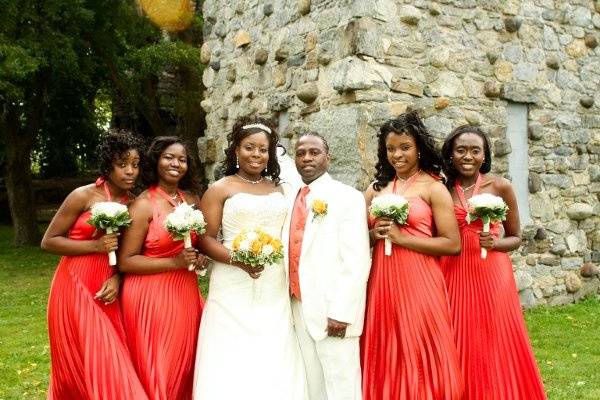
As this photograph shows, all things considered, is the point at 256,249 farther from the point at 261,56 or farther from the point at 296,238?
the point at 261,56

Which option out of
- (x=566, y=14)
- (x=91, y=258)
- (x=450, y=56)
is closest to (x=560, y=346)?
(x=450, y=56)

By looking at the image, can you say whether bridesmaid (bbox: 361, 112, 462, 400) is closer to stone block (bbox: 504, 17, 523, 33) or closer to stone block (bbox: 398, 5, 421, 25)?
stone block (bbox: 398, 5, 421, 25)

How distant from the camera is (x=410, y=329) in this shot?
482cm

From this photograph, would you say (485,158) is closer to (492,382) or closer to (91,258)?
(492,382)

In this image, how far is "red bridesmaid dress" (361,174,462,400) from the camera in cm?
477

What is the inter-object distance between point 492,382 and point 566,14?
6.58m

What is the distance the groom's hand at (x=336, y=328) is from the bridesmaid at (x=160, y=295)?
39.0 inches

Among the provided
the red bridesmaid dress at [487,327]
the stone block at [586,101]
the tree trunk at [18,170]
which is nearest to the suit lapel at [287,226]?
the red bridesmaid dress at [487,327]

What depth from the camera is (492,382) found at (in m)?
4.95

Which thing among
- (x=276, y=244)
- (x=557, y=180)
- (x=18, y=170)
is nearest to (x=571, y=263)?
(x=557, y=180)

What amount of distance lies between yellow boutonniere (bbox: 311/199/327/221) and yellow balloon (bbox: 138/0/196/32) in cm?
1285

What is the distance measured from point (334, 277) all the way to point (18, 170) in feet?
56.1

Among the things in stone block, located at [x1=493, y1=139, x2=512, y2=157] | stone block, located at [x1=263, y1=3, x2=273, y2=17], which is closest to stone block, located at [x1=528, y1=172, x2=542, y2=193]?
stone block, located at [x1=493, y1=139, x2=512, y2=157]

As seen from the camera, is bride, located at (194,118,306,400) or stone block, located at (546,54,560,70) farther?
stone block, located at (546,54,560,70)
